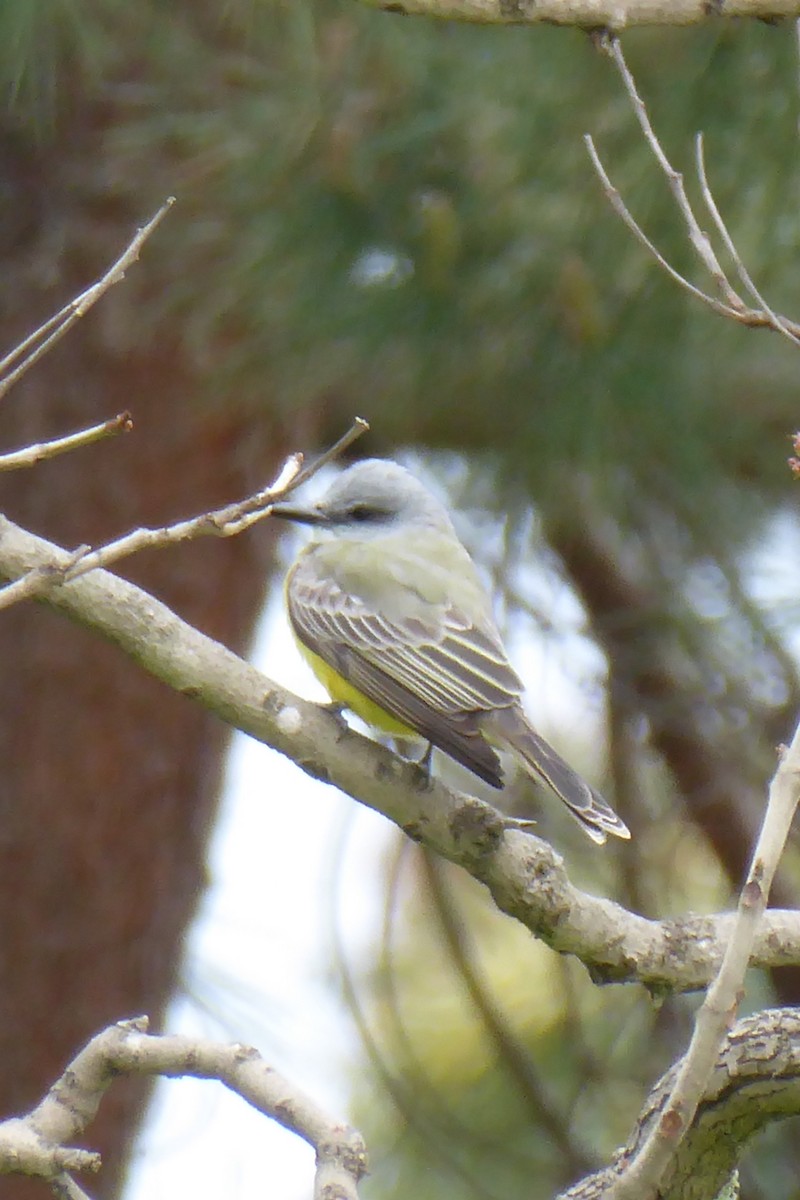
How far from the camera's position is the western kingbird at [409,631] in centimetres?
236

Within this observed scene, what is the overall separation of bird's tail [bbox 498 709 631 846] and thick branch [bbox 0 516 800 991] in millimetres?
66

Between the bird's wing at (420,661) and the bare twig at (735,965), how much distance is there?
0.76 metres

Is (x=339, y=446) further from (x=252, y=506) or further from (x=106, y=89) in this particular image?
(x=106, y=89)

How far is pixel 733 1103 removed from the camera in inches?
75.2

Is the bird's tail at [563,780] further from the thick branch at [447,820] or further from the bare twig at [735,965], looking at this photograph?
the bare twig at [735,965]

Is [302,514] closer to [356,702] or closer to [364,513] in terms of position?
[364,513]

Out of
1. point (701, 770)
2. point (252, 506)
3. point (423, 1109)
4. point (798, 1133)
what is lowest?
point (423, 1109)

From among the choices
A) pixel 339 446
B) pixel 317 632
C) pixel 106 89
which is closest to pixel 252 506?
pixel 339 446

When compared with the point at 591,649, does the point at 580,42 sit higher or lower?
higher

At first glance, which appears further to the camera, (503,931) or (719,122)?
(503,931)

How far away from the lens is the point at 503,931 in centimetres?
456

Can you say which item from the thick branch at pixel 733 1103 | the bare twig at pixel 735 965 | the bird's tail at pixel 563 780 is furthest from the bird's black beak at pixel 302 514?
the bare twig at pixel 735 965

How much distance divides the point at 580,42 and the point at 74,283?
143 centimetres

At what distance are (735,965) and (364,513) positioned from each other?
1727 millimetres
